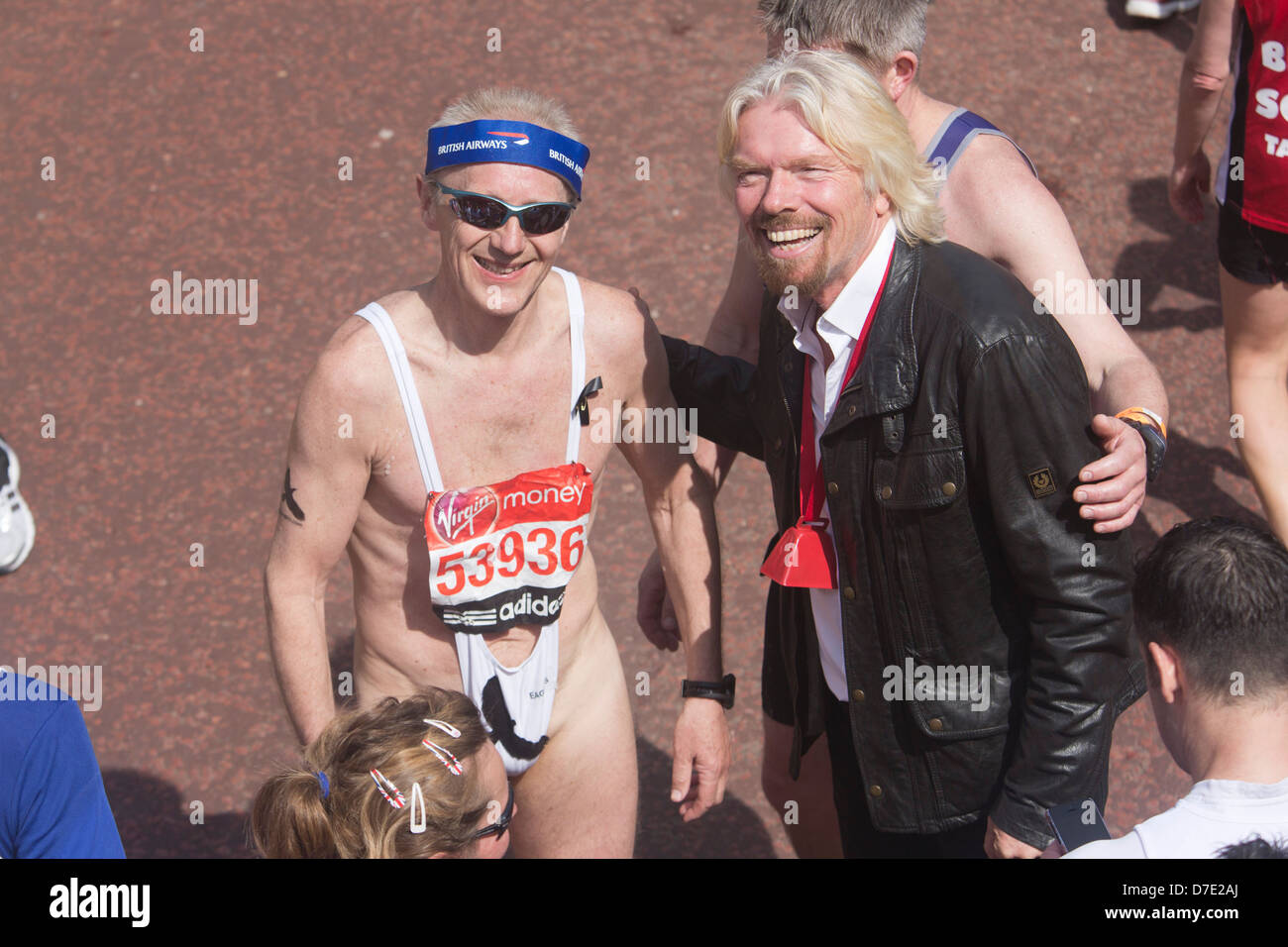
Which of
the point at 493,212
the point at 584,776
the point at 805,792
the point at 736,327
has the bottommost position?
the point at 805,792

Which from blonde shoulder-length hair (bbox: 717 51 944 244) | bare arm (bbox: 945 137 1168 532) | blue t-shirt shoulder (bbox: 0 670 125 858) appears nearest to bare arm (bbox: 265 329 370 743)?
blue t-shirt shoulder (bbox: 0 670 125 858)

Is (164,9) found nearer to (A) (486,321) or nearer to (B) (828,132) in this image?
(A) (486,321)

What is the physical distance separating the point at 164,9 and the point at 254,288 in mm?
2097

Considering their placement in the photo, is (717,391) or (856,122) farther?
(717,391)

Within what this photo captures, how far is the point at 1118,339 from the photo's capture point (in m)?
2.66

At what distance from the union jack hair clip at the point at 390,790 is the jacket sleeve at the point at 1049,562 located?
1.12 metres

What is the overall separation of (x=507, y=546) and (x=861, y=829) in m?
1.00

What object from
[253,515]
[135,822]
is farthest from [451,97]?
[135,822]

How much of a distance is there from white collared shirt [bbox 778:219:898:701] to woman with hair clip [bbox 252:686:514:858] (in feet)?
2.55

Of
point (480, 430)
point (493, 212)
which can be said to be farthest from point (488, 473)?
point (493, 212)

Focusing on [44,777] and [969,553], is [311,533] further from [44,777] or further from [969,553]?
[969,553]

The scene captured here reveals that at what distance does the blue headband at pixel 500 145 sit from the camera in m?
2.52

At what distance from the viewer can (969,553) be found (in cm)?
237

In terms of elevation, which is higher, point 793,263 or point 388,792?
point 793,263
